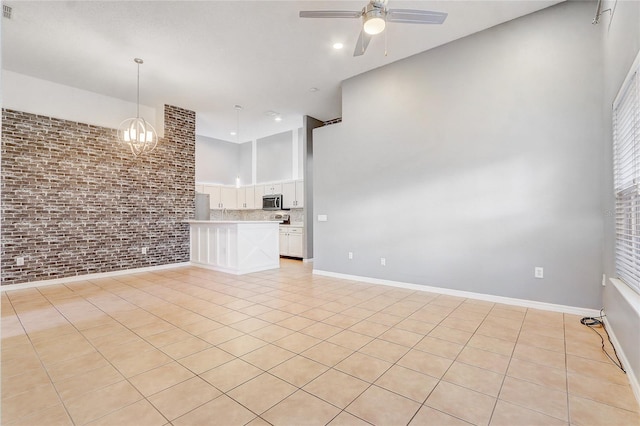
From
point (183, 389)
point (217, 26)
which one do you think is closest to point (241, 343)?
point (183, 389)

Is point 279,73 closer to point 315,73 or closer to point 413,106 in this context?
point 315,73

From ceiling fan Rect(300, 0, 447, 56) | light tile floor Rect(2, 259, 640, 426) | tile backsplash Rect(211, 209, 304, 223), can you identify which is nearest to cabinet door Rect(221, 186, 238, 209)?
tile backsplash Rect(211, 209, 304, 223)

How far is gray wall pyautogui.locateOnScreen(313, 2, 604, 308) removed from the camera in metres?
3.29

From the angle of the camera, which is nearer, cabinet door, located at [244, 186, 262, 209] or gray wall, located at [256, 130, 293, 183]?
gray wall, located at [256, 130, 293, 183]

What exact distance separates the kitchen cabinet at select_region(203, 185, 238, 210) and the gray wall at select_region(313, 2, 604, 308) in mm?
4973

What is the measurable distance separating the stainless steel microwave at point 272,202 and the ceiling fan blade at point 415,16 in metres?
5.82

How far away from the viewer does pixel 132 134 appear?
4.98 m

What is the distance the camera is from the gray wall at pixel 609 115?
6.59ft

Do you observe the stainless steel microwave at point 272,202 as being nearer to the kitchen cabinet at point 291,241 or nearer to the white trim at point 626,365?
the kitchen cabinet at point 291,241

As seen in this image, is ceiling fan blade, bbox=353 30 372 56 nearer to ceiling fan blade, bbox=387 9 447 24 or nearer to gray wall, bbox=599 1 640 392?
ceiling fan blade, bbox=387 9 447 24

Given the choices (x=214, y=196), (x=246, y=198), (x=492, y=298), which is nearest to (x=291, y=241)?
(x=246, y=198)

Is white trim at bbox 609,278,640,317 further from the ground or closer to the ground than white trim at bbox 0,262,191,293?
further from the ground

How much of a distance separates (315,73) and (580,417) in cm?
507

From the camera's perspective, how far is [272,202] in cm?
829
